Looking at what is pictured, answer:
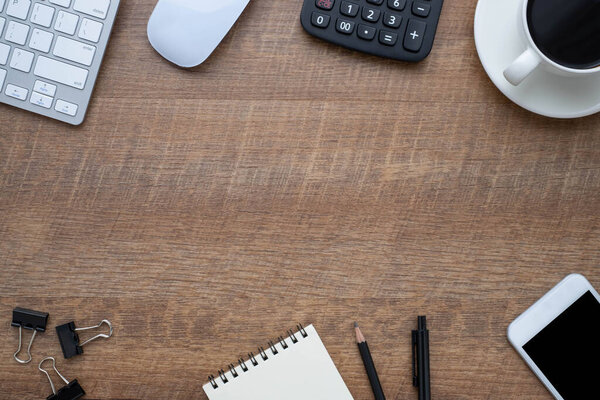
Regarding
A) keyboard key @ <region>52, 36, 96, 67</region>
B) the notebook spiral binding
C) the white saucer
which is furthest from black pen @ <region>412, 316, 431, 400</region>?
keyboard key @ <region>52, 36, 96, 67</region>

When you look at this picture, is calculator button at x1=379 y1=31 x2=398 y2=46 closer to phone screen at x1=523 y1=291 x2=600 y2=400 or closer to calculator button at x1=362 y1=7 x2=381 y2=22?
calculator button at x1=362 y1=7 x2=381 y2=22

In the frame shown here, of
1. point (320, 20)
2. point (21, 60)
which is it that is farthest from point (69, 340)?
point (320, 20)

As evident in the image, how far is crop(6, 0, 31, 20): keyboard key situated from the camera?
0.68 metres

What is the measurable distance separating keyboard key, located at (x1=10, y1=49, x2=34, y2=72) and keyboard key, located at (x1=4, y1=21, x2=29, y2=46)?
0.01 metres

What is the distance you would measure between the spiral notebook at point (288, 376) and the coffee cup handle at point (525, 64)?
358mm

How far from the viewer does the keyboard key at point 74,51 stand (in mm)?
683

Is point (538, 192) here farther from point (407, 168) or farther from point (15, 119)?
point (15, 119)

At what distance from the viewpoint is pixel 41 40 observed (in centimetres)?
68

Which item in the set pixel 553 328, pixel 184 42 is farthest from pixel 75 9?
pixel 553 328

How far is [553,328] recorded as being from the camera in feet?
2.18

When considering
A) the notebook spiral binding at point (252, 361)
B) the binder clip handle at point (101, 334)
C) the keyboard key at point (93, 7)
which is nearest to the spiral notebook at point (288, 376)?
the notebook spiral binding at point (252, 361)

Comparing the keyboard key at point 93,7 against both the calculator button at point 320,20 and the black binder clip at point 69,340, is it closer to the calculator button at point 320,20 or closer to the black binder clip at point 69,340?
the calculator button at point 320,20

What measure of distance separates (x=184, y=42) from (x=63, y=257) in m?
0.29

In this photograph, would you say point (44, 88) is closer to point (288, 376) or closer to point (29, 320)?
point (29, 320)
